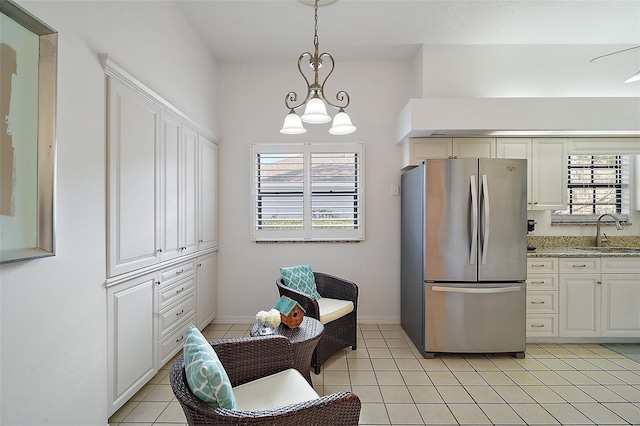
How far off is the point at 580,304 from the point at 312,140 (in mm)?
3256

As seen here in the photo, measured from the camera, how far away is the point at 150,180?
231cm

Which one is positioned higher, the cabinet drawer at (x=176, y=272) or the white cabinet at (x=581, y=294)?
the cabinet drawer at (x=176, y=272)

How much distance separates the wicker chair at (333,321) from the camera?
8.80ft

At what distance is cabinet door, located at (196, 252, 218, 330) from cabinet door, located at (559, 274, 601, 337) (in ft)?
11.8

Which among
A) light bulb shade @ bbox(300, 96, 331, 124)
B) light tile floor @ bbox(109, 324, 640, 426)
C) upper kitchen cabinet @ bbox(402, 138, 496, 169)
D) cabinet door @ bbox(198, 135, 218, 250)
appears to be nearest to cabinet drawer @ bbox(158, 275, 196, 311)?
cabinet door @ bbox(198, 135, 218, 250)

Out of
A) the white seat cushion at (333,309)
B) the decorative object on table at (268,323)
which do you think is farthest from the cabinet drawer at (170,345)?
the white seat cushion at (333,309)

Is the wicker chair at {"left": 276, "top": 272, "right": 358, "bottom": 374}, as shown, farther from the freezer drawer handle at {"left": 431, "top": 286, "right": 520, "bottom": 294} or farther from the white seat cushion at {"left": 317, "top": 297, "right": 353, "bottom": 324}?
the freezer drawer handle at {"left": 431, "top": 286, "right": 520, "bottom": 294}

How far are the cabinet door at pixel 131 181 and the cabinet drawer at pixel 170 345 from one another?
683mm

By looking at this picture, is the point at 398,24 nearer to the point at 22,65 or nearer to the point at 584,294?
the point at 22,65

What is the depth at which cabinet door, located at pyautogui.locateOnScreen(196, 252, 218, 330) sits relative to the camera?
3.26 metres

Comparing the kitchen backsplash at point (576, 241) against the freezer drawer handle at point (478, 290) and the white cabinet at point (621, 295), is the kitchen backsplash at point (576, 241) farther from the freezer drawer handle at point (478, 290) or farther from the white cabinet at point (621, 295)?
the freezer drawer handle at point (478, 290)

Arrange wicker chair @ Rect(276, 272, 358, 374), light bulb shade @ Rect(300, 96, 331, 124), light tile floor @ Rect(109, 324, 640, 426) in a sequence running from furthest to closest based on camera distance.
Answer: wicker chair @ Rect(276, 272, 358, 374) < light tile floor @ Rect(109, 324, 640, 426) < light bulb shade @ Rect(300, 96, 331, 124)

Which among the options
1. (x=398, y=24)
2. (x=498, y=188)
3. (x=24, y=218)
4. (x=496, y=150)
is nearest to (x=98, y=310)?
(x=24, y=218)

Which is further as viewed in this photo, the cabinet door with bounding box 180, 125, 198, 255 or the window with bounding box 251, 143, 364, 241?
the window with bounding box 251, 143, 364, 241
